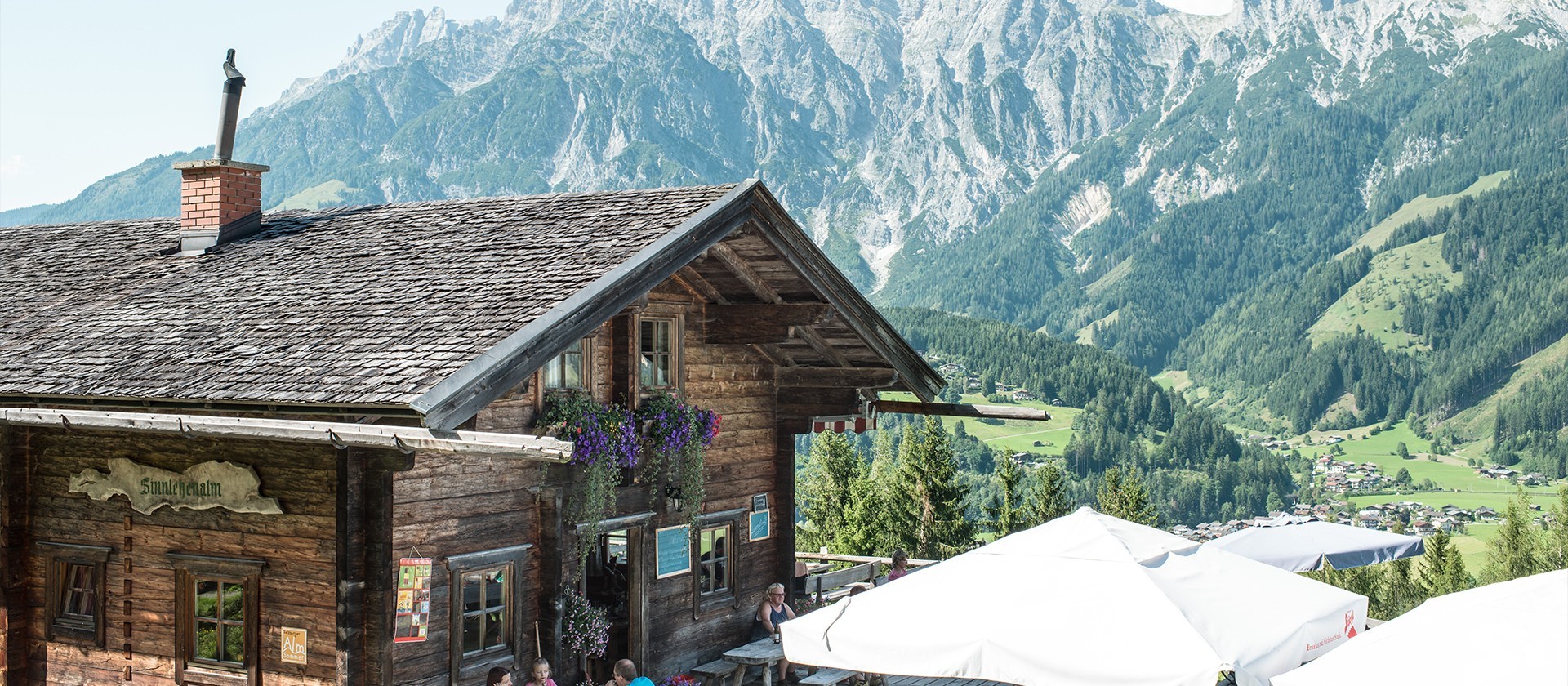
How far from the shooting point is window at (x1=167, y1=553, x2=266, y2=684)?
9695mm

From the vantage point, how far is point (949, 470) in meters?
62.6

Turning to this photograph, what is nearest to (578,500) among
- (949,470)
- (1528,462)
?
(949,470)

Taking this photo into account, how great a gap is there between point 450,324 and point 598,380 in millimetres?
2558

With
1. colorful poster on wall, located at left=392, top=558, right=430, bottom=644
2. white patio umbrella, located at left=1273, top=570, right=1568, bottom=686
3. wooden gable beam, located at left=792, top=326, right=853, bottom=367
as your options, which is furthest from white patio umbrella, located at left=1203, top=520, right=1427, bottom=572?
colorful poster on wall, located at left=392, top=558, right=430, bottom=644

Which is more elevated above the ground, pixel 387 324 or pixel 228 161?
pixel 228 161

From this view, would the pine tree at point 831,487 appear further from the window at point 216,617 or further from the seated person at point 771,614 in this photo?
the window at point 216,617

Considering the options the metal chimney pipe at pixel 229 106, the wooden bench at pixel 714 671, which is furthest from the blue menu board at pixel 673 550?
the metal chimney pipe at pixel 229 106

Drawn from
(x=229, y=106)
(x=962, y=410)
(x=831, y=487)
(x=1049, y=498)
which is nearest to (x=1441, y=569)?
(x=1049, y=498)

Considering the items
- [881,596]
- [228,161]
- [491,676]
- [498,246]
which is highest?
[228,161]

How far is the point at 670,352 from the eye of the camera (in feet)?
41.3

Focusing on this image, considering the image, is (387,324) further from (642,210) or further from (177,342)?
(642,210)

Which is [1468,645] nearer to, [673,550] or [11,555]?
[673,550]

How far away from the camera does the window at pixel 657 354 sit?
12.2m

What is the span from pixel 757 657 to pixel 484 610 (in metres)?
3.13
